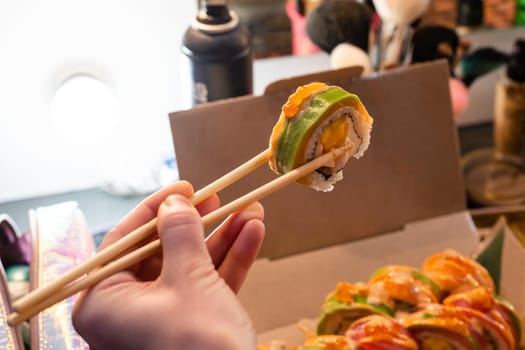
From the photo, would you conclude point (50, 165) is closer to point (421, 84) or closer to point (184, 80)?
point (184, 80)

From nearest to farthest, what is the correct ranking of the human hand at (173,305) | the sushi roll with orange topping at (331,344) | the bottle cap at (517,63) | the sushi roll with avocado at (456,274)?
the human hand at (173,305) → the sushi roll with orange topping at (331,344) → the sushi roll with avocado at (456,274) → the bottle cap at (517,63)

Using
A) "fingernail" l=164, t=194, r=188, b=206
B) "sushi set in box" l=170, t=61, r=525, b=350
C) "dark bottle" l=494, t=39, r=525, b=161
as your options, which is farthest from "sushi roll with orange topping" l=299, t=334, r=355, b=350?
"dark bottle" l=494, t=39, r=525, b=161

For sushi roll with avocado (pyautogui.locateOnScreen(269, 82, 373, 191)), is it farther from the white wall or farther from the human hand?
the white wall

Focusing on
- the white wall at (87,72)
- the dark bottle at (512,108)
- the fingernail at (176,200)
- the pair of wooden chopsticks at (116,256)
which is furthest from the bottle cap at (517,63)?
the fingernail at (176,200)

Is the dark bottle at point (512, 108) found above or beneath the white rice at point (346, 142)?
beneath

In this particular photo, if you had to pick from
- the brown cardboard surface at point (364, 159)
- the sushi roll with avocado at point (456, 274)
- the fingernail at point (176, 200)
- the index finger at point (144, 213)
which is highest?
the fingernail at point (176, 200)

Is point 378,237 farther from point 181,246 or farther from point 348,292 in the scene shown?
point 181,246

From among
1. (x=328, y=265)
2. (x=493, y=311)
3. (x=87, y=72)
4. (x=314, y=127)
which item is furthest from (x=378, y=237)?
(x=87, y=72)

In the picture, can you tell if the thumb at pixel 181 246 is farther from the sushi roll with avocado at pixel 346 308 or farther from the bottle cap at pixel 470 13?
the bottle cap at pixel 470 13
